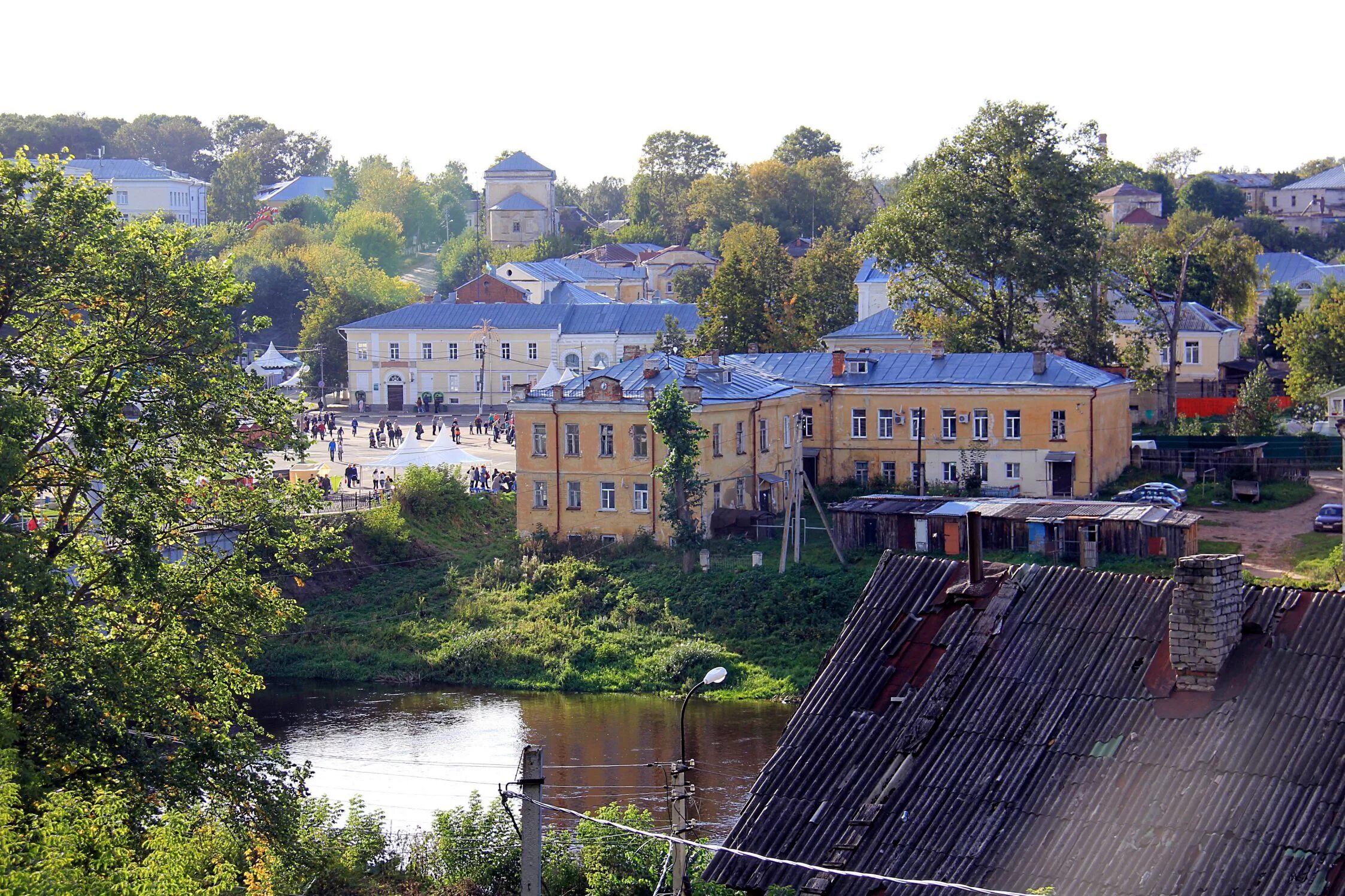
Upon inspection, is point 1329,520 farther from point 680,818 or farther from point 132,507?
point 132,507

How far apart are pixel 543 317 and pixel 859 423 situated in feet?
89.0

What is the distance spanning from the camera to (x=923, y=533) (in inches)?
1622

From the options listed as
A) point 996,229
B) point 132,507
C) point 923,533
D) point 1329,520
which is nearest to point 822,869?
point 132,507

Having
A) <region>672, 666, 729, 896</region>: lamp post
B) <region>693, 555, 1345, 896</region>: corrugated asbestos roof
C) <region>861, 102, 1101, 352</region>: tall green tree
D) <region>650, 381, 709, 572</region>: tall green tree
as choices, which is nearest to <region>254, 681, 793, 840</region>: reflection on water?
<region>650, 381, 709, 572</region>: tall green tree

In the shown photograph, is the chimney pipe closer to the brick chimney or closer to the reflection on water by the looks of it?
the brick chimney

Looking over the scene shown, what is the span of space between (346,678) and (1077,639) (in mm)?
26316

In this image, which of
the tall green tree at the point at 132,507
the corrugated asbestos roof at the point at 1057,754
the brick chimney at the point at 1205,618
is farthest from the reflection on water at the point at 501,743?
the brick chimney at the point at 1205,618

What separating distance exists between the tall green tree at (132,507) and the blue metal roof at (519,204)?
95167mm

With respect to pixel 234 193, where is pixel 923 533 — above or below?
below

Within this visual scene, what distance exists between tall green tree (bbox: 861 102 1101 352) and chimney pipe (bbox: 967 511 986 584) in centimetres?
3900

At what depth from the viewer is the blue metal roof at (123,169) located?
11225cm

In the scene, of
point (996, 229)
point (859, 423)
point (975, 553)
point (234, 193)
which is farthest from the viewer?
point (234, 193)

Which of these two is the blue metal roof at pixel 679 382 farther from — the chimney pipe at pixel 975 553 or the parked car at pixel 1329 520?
the chimney pipe at pixel 975 553

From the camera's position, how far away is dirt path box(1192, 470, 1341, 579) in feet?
129
